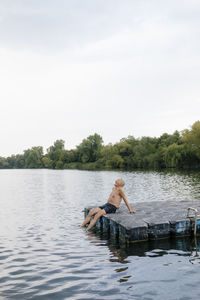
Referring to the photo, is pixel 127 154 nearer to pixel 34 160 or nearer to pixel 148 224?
pixel 34 160

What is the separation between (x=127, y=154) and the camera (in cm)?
11456

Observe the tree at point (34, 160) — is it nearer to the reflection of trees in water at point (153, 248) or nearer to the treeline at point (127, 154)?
the treeline at point (127, 154)

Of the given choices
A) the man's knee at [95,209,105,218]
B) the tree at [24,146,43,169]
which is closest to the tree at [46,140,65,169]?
the tree at [24,146,43,169]

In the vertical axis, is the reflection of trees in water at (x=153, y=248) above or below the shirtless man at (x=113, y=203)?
below

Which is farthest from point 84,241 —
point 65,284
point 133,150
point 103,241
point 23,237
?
point 133,150

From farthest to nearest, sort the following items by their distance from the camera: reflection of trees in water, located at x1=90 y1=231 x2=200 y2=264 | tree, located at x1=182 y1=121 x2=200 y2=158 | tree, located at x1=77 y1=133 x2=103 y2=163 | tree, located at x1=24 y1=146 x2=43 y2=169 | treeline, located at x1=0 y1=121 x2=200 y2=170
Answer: tree, located at x1=24 y1=146 x2=43 y2=169
tree, located at x1=77 y1=133 x2=103 y2=163
treeline, located at x1=0 y1=121 x2=200 y2=170
tree, located at x1=182 y1=121 x2=200 y2=158
reflection of trees in water, located at x1=90 y1=231 x2=200 y2=264

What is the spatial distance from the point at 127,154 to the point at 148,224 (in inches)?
4155

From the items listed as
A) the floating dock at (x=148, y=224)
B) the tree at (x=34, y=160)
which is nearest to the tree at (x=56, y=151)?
the tree at (x=34, y=160)

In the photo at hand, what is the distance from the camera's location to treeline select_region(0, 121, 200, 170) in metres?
74.8

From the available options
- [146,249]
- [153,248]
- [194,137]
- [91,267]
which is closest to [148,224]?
[153,248]

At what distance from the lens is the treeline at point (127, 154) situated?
74.8m

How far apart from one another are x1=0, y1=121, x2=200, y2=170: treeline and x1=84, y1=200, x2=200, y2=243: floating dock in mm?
63956

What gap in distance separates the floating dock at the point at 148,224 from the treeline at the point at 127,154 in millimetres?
63956

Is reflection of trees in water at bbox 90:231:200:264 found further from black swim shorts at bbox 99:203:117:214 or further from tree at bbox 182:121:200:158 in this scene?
tree at bbox 182:121:200:158
